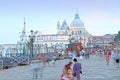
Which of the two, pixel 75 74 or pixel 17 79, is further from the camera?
pixel 17 79

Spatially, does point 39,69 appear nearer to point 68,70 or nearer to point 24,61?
point 68,70

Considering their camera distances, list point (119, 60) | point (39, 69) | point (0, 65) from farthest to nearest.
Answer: point (0, 65)
point (119, 60)
point (39, 69)

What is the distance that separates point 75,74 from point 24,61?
29200mm

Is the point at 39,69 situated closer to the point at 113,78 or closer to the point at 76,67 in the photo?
the point at 113,78

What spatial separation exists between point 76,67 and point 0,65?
24.5 m

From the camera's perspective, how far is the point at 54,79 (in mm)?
22125

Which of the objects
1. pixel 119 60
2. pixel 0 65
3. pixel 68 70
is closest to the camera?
pixel 68 70

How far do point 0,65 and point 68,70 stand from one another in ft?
84.0

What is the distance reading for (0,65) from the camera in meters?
40.8

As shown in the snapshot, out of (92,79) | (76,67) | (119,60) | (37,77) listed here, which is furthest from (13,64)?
(76,67)

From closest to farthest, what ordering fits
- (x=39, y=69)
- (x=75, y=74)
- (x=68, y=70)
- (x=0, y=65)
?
(x=68, y=70) → (x=75, y=74) → (x=39, y=69) → (x=0, y=65)

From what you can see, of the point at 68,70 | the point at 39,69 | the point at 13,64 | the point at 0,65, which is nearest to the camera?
the point at 68,70

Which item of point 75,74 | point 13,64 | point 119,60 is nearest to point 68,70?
point 75,74

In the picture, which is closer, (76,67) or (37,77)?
(76,67)
